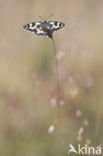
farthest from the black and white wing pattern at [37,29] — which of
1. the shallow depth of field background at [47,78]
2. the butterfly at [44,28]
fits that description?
the shallow depth of field background at [47,78]

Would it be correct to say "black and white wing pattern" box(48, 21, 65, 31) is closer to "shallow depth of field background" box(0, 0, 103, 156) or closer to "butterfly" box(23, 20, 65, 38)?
"butterfly" box(23, 20, 65, 38)

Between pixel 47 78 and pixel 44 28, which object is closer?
pixel 44 28

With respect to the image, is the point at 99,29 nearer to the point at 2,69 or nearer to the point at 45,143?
the point at 2,69

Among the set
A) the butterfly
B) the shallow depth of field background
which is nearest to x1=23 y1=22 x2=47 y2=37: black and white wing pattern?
the butterfly

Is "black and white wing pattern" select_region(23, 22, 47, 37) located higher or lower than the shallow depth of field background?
higher

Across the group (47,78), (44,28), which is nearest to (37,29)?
(44,28)

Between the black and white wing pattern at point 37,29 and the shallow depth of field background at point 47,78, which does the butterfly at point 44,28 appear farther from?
the shallow depth of field background at point 47,78

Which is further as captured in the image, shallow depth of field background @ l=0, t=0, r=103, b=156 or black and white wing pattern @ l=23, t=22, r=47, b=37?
shallow depth of field background @ l=0, t=0, r=103, b=156

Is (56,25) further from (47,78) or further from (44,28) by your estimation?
(47,78)

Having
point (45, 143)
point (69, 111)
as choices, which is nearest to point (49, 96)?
point (69, 111)
